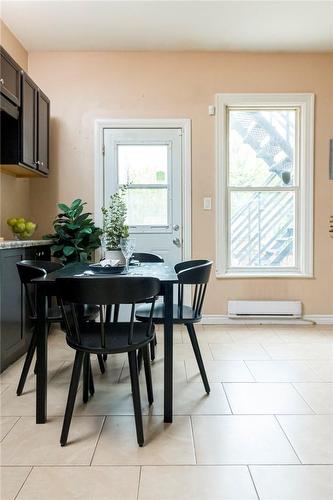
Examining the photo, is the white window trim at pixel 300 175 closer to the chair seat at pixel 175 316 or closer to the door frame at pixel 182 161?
the door frame at pixel 182 161

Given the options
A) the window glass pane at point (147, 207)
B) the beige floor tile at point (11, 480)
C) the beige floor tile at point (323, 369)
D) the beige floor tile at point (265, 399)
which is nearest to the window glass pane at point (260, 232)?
the window glass pane at point (147, 207)

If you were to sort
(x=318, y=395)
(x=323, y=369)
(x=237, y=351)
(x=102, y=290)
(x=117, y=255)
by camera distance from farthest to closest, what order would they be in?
(x=237, y=351) < (x=323, y=369) < (x=117, y=255) < (x=318, y=395) < (x=102, y=290)

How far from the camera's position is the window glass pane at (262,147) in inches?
163

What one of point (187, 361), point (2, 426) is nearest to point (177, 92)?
point (187, 361)

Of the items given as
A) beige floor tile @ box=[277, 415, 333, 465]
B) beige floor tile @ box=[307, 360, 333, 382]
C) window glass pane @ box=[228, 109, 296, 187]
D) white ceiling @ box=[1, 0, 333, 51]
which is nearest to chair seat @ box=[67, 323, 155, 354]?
beige floor tile @ box=[277, 415, 333, 465]

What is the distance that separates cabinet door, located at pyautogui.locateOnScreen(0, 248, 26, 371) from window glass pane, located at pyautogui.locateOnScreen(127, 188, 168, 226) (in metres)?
1.45

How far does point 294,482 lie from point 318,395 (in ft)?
3.02

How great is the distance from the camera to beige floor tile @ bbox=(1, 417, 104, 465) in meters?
1.62

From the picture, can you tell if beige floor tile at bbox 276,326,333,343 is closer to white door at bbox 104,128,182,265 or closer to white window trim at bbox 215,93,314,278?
white window trim at bbox 215,93,314,278

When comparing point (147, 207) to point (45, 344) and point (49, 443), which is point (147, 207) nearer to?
point (45, 344)

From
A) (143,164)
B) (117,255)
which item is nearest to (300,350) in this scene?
(117,255)

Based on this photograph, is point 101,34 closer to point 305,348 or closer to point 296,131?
point 296,131

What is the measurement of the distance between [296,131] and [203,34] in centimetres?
146

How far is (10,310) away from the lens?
2.73m
